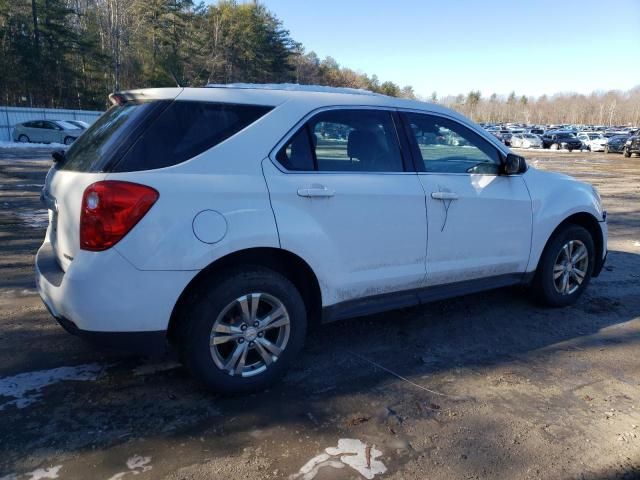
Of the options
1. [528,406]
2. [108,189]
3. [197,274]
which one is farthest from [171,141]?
[528,406]

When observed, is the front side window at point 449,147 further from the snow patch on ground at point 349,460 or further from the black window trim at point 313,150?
the snow patch on ground at point 349,460

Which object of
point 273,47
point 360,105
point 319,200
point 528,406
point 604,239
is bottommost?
point 528,406

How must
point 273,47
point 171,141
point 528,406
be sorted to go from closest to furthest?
point 171,141, point 528,406, point 273,47

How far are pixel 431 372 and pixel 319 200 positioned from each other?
4.75 ft

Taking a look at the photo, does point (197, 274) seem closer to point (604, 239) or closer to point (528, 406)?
point (528, 406)

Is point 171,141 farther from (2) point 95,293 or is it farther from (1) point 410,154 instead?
(1) point 410,154

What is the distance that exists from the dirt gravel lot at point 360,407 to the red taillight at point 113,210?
103 cm

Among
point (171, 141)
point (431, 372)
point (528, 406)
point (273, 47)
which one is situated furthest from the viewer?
point (273, 47)

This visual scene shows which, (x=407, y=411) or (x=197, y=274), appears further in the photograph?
(x=407, y=411)

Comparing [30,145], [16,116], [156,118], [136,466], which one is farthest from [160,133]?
[16,116]

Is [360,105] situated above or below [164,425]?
above

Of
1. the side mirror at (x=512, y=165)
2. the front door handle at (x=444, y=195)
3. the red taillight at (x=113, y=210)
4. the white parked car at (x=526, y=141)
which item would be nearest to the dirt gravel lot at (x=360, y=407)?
the red taillight at (x=113, y=210)

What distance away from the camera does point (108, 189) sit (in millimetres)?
2754

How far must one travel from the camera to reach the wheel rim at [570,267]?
4.84 m
